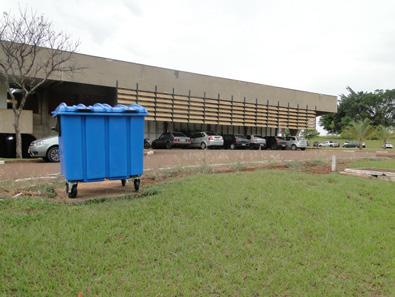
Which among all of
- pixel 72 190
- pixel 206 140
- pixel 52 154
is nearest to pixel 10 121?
pixel 52 154

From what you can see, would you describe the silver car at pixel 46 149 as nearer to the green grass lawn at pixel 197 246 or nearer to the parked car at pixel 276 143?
the green grass lawn at pixel 197 246

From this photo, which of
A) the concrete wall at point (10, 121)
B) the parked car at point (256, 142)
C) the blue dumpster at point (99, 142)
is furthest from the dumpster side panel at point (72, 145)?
the parked car at point (256, 142)

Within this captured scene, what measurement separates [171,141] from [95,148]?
22817mm

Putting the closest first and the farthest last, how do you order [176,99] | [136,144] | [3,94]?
1. [136,144]
2. [3,94]
3. [176,99]

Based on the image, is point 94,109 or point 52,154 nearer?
point 94,109

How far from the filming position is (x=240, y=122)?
3462 cm

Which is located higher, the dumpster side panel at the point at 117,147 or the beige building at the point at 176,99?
the beige building at the point at 176,99

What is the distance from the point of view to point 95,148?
20.3 feet

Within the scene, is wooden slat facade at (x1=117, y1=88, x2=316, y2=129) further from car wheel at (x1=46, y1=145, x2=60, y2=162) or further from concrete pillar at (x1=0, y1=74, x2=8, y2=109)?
car wheel at (x1=46, y1=145, x2=60, y2=162)

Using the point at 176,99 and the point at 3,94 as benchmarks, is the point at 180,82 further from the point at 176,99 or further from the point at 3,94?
the point at 3,94

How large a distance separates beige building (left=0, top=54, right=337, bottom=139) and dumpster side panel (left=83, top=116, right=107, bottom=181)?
16.0m

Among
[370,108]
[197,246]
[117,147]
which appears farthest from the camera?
[370,108]

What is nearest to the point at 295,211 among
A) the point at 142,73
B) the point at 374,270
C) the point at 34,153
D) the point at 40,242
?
the point at 374,270

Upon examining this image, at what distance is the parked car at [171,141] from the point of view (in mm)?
28984
